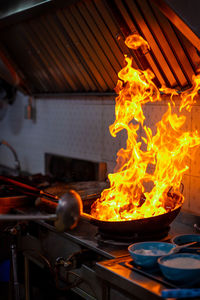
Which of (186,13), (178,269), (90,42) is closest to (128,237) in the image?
(178,269)

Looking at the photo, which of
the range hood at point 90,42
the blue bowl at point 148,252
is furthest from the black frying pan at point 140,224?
the range hood at point 90,42

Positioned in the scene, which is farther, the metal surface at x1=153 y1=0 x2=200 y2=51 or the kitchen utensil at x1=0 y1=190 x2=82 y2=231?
the metal surface at x1=153 y1=0 x2=200 y2=51

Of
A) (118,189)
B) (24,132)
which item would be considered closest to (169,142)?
(118,189)

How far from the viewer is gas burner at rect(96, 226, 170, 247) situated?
6.16 ft

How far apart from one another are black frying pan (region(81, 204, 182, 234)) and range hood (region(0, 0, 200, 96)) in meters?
0.73

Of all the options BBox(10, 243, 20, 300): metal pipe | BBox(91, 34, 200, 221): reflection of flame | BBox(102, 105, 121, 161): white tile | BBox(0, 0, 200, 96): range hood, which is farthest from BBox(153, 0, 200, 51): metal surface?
BBox(10, 243, 20, 300): metal pipe

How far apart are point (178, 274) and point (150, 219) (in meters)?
0.44

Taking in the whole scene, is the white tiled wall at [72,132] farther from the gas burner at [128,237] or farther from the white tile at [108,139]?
the gas burner at [128,237]

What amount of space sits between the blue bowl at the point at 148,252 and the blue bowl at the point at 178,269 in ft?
0.18

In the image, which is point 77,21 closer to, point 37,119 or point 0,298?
point 37,119

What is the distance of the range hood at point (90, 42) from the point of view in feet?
6.54

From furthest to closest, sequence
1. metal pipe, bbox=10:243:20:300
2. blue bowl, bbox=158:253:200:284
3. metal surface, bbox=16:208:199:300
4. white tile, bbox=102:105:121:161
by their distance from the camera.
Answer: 1. white tile, bbox=102:105:121:161
2. metal pipe, bbox=10:243:20:300
3. metal surface, bbox=16:208:199:300
4. blue bowl, bbox=158:253:200:284

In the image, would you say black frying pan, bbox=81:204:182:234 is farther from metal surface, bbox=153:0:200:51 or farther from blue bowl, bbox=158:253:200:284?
metal surface, bbox=153:0:200:51

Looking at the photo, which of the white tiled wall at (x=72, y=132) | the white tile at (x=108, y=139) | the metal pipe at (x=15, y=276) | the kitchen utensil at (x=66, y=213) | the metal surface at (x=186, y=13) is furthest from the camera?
the white tile at (x=108, y=139)
